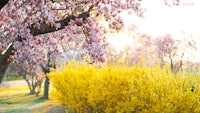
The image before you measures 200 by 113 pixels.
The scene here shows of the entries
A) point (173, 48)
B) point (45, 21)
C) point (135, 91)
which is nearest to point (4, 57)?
point (45, 21)

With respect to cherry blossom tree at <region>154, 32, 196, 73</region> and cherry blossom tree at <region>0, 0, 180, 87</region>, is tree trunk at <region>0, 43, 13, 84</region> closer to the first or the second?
cherry blossom tree at <region>0, 0, 180, 87</region>

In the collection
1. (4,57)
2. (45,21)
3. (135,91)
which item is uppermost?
(45,21)

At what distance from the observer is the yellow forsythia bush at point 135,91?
10188mm

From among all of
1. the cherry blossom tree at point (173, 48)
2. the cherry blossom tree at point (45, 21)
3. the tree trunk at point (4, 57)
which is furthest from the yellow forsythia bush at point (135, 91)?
the cherry blossom tree at point (173, 48)

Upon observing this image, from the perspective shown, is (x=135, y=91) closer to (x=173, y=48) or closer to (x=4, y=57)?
(x=4, y=57)

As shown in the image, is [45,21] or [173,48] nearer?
[45,21]

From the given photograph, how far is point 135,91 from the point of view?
11.4 meters

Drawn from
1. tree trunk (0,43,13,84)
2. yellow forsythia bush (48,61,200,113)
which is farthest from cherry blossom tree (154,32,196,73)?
tree trunk (0,43,13,84)

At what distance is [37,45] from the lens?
28.4 ft

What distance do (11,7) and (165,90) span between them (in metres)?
5.30

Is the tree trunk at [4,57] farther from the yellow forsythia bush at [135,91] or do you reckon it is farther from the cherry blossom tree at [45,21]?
the yellow forsythia bush at [135,91]

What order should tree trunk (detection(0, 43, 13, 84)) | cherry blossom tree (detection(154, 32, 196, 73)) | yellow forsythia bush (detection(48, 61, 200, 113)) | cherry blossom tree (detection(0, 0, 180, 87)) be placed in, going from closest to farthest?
1. cherry blossom tree (detection(0, 0, 180, 87))
2. tree trunk (detection(0, 43, 13, 84))
3. yellow forsythia bush (detection(48, 61, 200, 113))
4. cherry blossom tree (detection(154, 32, 196, 73))

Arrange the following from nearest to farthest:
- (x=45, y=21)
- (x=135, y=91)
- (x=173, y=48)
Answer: (x=45, y=21), (x=135, y=91), (x=173, y=48)

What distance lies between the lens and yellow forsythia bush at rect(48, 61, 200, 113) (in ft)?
33.4
